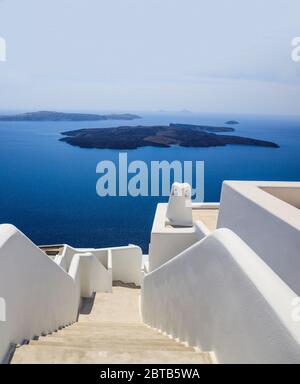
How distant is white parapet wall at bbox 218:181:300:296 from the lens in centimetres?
363

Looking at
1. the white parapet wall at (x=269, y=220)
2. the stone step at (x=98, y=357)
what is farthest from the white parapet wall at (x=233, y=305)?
the white parapet wall at (x=269, y=220)

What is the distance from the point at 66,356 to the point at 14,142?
5878 cm

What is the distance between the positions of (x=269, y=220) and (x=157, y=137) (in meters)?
48.0

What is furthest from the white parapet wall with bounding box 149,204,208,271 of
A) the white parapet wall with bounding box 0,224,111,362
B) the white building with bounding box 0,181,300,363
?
the white parapet wall with bounding box 0,224,111,362

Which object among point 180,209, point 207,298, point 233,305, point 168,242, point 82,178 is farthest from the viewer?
point 82,178

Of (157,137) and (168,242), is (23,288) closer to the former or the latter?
(168,242)

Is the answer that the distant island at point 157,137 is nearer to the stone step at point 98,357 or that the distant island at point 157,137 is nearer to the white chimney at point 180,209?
the white chimney at point 180,209

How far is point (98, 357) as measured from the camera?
8.63 ft

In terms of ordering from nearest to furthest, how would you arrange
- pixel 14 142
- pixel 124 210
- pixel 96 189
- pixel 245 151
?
1. pixel 124 210
2. pixel 96 189
3. pixel 245 151
4. pixel 14 142

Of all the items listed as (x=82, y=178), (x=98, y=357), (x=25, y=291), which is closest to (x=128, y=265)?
(x=25, y=291)

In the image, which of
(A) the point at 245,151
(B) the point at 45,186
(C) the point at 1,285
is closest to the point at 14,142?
(B) the point at 45,186

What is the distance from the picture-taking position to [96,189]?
4503 cm

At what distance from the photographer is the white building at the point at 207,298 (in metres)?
2.20
